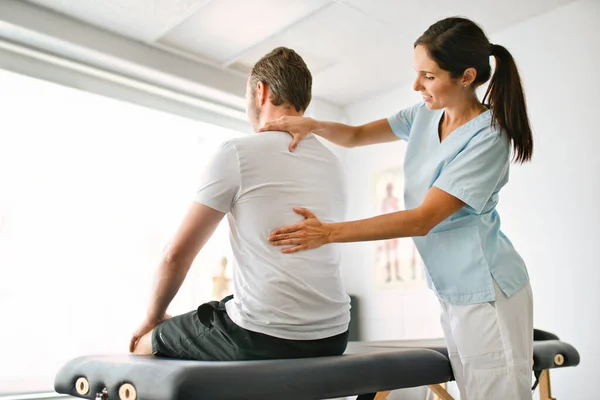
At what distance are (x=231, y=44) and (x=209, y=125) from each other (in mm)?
687

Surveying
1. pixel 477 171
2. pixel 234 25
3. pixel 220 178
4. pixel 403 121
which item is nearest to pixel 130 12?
pixel 234 25

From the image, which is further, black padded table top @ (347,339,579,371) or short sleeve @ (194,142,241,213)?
→ black padded table top @ (347,339,579,371)

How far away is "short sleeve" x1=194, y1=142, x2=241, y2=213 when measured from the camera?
1.28m

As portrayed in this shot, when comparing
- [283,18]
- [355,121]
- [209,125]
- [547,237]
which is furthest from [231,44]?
[547,237]

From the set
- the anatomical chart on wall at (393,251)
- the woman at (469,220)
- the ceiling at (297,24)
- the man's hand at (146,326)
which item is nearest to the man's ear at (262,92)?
the woman at (469,220)

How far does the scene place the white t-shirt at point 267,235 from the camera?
1290 mm

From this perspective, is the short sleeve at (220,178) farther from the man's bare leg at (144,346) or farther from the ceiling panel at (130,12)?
the ceiling panel at (130,12)

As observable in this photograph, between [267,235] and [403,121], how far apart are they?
2.19 feet

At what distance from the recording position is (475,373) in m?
1.35

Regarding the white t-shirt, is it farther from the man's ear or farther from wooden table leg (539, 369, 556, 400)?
wooden table leg (539, 369, 556, 400)

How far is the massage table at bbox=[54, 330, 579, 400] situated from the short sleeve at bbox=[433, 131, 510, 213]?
0.46 meters

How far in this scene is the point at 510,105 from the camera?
4.47ft

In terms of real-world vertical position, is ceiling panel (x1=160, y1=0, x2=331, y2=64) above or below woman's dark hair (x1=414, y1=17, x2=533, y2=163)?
above

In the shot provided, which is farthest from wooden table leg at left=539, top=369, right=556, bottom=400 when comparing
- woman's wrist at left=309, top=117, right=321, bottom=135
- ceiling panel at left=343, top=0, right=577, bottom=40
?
ceiling panel at left=343, top=0, right=577, bottom=40
